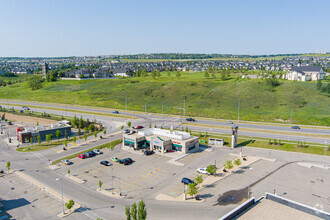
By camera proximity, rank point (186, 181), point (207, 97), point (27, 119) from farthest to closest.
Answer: point (207, 97) < point (27, 119) < point (186, 181)

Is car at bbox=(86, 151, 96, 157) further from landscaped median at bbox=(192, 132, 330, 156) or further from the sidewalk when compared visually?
landscaped median at bbox=(192, 132, 330, 156)

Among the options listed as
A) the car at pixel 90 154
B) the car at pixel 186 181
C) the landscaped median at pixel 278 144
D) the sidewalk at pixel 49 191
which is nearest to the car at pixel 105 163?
the car at pixel 90 154

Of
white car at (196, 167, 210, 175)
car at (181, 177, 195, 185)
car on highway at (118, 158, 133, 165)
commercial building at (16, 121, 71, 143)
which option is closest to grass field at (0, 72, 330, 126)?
commercial building at (16, 121, 71, 143)

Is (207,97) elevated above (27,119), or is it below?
above

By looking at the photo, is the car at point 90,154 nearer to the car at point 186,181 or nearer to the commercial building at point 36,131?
the commercial building at point 36,131

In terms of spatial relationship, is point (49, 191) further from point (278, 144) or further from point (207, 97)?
point (207, 97)

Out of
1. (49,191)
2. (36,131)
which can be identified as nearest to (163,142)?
(49,191)

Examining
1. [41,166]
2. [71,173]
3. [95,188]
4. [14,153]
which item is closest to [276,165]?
[95,188]
